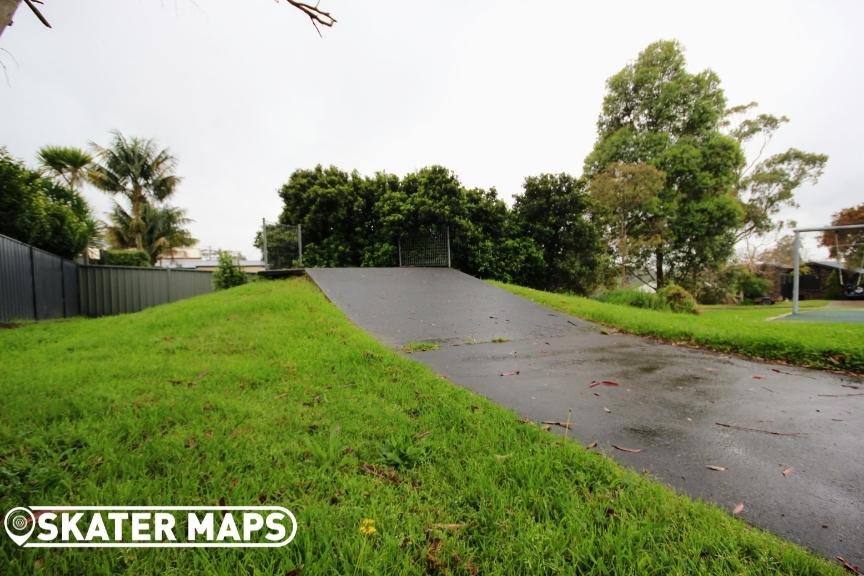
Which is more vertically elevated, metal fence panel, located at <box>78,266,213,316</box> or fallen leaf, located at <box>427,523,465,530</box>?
metal fence panel, located at <box>78,266,213,316</box>

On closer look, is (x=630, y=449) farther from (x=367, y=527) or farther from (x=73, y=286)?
(x=73, y=286)

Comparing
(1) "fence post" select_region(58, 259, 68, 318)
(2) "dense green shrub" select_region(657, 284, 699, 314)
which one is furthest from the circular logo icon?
(2) "dense green shrub" select_region(657, 284, 699, 314)

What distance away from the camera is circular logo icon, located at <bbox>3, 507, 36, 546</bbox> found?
1287mm

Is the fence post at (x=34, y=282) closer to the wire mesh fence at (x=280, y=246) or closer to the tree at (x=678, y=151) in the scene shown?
the wire mesh fence at (x=280, y=246)

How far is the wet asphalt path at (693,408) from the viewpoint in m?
1.62

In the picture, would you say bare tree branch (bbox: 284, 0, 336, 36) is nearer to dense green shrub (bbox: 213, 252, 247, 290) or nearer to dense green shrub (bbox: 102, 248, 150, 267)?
dense green shrub (bbox: 213, 252, 247, 290)

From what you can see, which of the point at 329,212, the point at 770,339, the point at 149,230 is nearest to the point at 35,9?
the point at 770,339

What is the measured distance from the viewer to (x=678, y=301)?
9781 mm

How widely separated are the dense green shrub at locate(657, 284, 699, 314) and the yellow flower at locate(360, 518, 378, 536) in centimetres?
1073

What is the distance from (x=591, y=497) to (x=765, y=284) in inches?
1167

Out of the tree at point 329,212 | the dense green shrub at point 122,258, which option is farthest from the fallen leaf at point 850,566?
the dense green shrub at point 122,258

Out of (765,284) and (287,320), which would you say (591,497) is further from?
(765,284)

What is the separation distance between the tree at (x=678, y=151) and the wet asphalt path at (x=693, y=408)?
14.9m

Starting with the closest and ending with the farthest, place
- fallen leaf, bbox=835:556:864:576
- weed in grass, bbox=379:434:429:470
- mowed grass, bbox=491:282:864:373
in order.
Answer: fallen leaf, bbox=835:556:864:576 < weed in grass, bbox=379:434:429:470 < mowed grass, bbox=491:282:864:373
